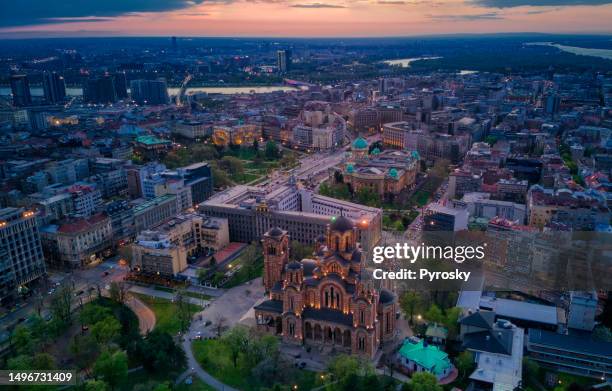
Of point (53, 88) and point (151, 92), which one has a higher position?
point (53, 88)

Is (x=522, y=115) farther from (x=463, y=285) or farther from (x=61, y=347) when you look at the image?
(x=61, y=347)

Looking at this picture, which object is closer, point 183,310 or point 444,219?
point 183,310

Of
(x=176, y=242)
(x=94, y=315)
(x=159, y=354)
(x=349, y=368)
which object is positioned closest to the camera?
(x=349, y=368)

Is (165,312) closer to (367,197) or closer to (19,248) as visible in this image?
(19,248)

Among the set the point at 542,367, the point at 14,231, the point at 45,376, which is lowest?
the point at 542,367

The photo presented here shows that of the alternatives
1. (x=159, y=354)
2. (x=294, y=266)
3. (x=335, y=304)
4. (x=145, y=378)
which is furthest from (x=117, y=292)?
(x=335, y=304)

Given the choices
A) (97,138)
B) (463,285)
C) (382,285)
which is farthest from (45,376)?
(97,138)

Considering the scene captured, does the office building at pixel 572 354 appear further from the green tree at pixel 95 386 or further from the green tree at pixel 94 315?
the green tree at pixel 94 315
